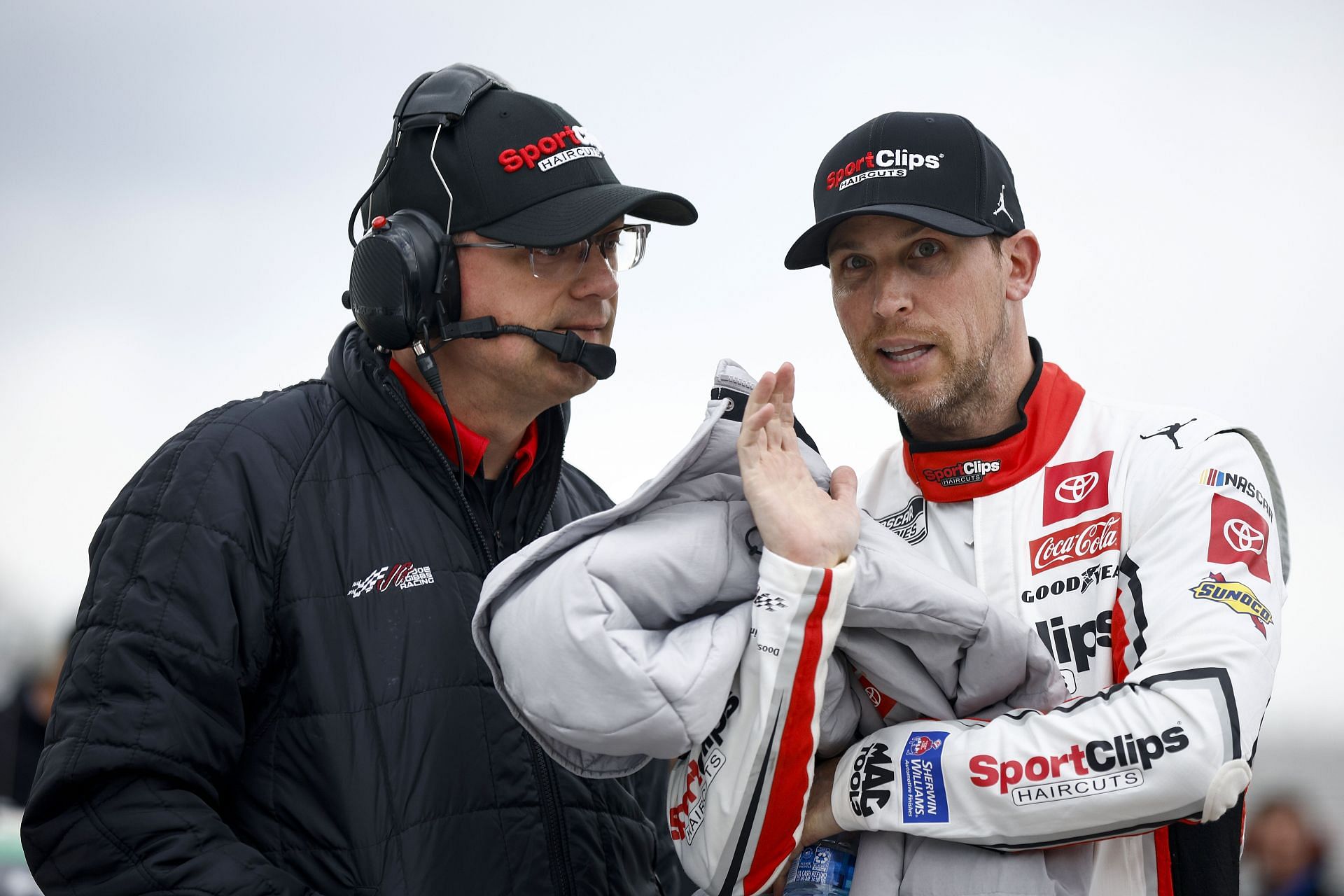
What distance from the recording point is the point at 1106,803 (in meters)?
1.57

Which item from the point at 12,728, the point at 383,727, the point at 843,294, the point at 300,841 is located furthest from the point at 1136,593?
the point at 12,728

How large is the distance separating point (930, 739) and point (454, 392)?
42.4 inches

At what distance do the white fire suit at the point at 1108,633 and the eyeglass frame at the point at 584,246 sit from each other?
70 cm

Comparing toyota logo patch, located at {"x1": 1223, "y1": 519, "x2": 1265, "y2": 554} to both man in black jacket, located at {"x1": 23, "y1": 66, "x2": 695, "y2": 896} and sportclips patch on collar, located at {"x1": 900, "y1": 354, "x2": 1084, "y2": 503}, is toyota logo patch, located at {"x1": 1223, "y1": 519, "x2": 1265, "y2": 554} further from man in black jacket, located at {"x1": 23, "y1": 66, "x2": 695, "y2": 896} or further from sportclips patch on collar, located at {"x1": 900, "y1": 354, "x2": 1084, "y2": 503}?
man in black jacket, located at {"x1": 23, "y1": 66, "x2": 695, "y2": 896}

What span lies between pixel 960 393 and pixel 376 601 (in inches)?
44.7

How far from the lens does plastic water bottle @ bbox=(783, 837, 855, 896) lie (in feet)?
5.61

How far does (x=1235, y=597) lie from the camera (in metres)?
1.71

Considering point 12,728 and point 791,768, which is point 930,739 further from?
point 12,728

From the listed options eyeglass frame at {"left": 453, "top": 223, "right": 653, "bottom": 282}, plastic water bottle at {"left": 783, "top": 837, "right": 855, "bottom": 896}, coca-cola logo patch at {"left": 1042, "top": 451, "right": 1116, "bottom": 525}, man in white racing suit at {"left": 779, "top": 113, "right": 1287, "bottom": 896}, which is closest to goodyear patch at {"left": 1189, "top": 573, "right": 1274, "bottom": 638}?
man in white racing suit at {"left": 779, "top": 113, "right": 1287, "bottom": 896}

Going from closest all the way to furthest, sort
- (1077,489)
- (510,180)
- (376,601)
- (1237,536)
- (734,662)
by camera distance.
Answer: (734,662)
(1237,536)
(376,601)
(1077,489)
(510,180)

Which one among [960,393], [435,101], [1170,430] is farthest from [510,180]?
[1170,430]

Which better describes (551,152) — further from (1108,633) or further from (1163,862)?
(1163,862)

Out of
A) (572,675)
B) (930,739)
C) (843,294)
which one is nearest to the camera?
(572,675)

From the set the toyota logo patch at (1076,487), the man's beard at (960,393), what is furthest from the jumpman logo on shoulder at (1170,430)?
the man's beard at (960,393)
